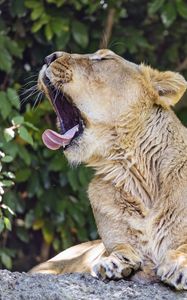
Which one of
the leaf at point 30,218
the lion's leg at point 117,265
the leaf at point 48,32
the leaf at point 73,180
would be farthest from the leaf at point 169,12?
the lion's leg at point 117,265

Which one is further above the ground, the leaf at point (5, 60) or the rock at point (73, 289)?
the leaf at point (5, 60)

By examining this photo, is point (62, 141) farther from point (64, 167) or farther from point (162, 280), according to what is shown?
point (64, 167)

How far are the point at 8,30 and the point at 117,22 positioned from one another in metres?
0.92

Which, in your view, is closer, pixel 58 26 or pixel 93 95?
pixel 93 95

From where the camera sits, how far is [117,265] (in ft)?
17.2

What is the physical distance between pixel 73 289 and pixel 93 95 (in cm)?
121

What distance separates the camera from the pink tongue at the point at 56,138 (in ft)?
18.6

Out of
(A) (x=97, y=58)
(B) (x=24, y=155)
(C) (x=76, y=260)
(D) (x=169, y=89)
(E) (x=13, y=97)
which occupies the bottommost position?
(C) (x=76, y=260)

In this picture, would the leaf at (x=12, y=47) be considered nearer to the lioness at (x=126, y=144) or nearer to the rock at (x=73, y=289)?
the lioness at (x=126, y=144)

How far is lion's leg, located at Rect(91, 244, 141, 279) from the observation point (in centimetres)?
520

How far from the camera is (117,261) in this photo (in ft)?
17.3

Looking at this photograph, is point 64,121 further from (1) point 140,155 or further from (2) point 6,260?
(2) point 6,260

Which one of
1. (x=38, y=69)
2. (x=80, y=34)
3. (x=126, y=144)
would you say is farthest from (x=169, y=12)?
(x=126, y=144)

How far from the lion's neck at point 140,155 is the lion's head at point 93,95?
0.16ft
